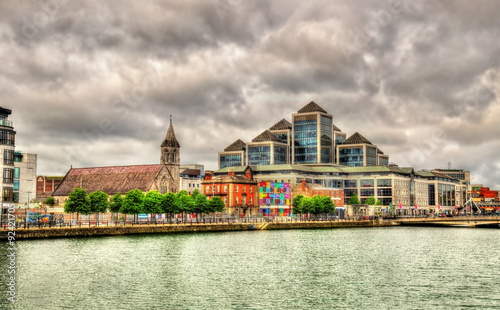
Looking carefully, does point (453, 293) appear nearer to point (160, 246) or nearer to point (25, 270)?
point (25, 270)

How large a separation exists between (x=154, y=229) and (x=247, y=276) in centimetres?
5774

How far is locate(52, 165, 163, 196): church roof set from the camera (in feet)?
556

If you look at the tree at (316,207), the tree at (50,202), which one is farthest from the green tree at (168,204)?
the tree at (50,202)

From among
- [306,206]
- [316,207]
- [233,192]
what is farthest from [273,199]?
[316,207]

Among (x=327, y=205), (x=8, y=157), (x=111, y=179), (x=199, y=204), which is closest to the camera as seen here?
(x=8, y=157)

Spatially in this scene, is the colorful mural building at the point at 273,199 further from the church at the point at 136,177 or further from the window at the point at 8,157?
the window at the point at 8,157

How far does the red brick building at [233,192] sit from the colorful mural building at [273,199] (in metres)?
4.21

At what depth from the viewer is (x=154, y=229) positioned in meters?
111

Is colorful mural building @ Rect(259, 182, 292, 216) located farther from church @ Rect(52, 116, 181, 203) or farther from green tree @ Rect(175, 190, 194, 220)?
green tree @ Rect(175, 190, 194, 220)

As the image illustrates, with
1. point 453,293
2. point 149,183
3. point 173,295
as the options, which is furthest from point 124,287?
point 149,183

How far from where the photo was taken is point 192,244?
8900cm

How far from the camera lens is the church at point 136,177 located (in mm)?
169250

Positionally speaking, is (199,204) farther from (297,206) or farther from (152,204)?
(297,206)

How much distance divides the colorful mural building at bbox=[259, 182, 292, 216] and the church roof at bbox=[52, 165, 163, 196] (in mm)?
34920
